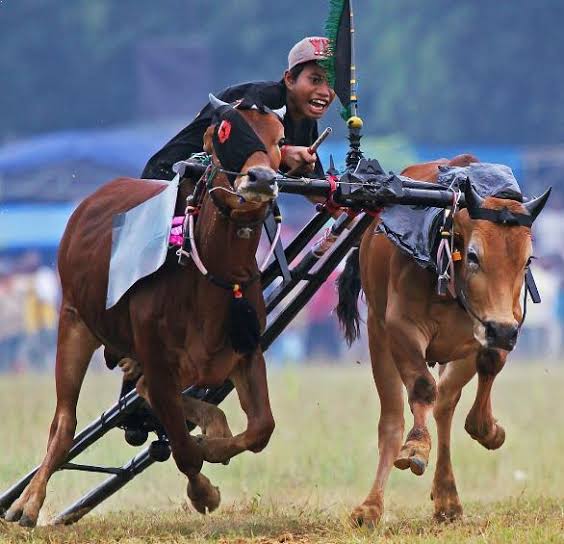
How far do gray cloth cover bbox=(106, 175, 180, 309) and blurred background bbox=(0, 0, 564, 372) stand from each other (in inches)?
816

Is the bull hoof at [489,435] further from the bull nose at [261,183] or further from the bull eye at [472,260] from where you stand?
the bull nose at [261,183]

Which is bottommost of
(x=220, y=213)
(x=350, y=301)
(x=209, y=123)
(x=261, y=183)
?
(x=350, y=301)

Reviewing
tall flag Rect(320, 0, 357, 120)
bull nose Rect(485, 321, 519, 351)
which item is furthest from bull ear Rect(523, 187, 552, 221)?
tall flag Rect(320, 0, 357, 120)

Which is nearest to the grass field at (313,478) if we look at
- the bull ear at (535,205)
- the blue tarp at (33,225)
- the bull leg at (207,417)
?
the bull leg at (207,417)

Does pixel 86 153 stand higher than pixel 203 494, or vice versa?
pixel 86 153

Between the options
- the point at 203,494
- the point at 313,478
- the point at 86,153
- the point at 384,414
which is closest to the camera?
the point at 203,494

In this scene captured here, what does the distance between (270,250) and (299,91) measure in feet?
4.43

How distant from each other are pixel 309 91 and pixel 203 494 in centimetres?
229

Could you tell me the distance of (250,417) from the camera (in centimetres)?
838

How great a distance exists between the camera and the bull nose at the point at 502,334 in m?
8.09

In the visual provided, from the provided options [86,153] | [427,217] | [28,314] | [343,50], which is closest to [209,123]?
[343,50]

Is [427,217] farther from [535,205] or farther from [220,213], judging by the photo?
[220,213]

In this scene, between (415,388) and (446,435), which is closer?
(415,388)

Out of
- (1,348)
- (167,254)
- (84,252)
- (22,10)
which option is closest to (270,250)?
(167,254)
